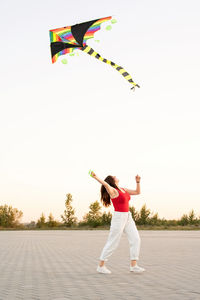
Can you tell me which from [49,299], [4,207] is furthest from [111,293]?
[4,207]

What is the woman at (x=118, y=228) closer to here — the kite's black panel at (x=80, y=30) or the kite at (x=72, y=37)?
the kite at (x=72, y=37)

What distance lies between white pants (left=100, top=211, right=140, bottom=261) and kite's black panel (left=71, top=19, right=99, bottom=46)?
10.9 ft

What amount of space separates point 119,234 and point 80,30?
3.86 metres

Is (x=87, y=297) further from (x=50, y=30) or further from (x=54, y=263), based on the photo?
(x=50, y=30)

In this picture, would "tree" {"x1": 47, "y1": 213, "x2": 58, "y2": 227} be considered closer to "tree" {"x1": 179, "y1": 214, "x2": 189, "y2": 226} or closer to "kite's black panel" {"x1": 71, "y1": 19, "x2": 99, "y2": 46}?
"tree" {"x1": 179, "y1": 214, "x2": 189, "y2": 226}

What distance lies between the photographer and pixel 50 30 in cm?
845

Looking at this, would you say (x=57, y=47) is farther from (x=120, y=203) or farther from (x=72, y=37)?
(x=120, y=203)

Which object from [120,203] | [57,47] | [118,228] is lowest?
[118,228]

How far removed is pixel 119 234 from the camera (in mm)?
7605

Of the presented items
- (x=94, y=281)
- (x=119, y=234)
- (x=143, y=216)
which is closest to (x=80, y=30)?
(x=119, y=234)

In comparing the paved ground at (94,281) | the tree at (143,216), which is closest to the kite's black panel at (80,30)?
the paved ground at (94,281)

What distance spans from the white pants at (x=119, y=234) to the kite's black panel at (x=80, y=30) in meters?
3.33

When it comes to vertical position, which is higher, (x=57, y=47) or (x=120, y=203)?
(x=57, y=47)

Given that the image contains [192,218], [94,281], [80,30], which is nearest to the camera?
[94,281]
